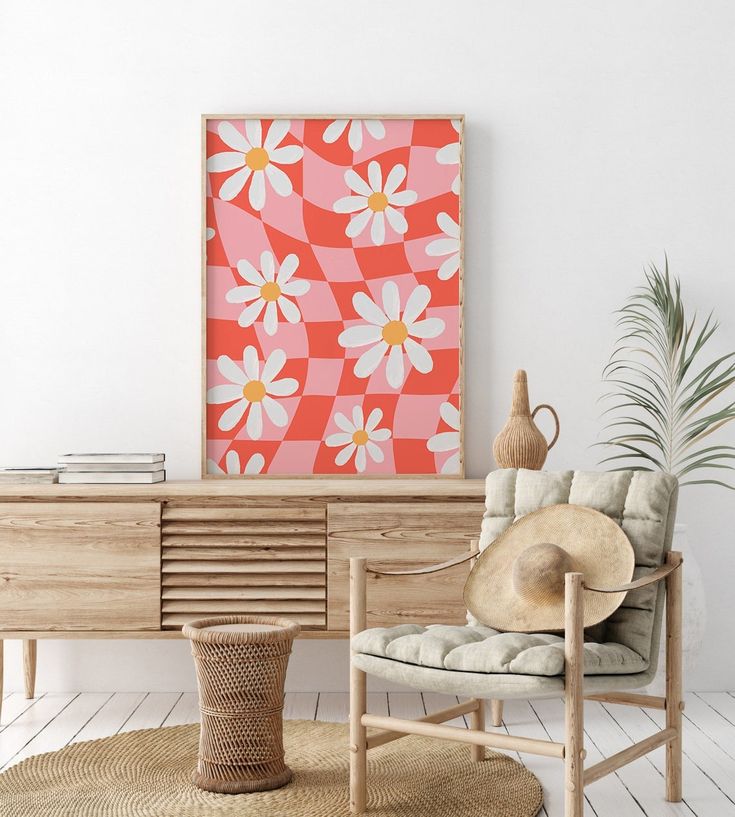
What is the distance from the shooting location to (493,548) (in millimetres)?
2508

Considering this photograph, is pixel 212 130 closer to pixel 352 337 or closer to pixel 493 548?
pixel 352 337

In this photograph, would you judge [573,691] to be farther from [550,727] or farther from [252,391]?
[252,391]

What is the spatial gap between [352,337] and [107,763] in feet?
5.26

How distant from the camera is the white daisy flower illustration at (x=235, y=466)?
3.39 metres

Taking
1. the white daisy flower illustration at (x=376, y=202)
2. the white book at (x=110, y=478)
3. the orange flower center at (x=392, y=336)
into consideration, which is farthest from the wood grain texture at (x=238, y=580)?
the white daisy flower illustration at (x=376, y=202)

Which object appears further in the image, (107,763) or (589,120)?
(589,120)

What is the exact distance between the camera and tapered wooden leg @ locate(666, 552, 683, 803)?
237cm

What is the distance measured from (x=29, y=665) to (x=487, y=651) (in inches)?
76.6

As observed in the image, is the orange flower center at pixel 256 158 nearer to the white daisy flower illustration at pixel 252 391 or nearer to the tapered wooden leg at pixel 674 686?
the white daisy flower illustration at pixel 252 391

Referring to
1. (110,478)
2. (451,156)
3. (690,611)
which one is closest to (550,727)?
(690,611)

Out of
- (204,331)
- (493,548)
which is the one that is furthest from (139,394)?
(493,548)

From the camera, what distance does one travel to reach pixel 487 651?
6.77ft

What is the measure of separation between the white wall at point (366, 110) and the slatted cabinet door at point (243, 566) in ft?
1.62

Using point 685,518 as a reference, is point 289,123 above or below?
above
